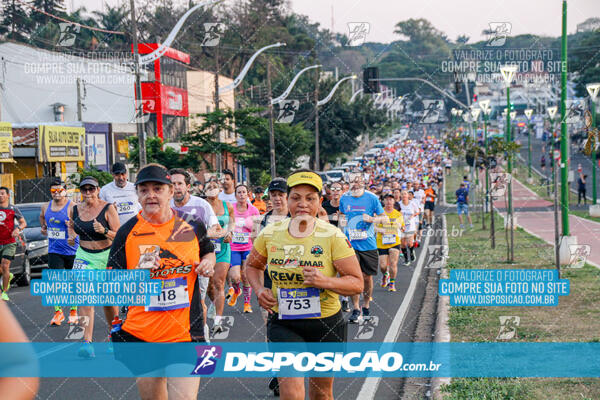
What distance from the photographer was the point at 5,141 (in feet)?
93.9

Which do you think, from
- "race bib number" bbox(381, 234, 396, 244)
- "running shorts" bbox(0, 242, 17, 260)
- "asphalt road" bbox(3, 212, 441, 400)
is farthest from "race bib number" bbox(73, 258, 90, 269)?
"race bib number" bbox(381, 234, 396, 244)

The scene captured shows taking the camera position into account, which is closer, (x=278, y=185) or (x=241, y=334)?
(x=278, y=185)

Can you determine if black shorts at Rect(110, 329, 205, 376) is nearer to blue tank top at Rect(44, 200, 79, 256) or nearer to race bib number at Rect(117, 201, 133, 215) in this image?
blue tank top at Rect(44, 200, 79, 256)

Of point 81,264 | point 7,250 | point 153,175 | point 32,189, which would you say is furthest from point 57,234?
point 32,189

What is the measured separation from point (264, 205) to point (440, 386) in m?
8.16

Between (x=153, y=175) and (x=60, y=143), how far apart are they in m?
28.3

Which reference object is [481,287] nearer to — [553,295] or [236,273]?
[553,295]

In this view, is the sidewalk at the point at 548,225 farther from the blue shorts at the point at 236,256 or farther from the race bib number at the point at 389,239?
the blue shorts at the point at 236,256

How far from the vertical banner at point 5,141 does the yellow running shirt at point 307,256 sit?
24911 mm

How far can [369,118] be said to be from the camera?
5506 centimetres

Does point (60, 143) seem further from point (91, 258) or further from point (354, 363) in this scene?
point (354, 363)

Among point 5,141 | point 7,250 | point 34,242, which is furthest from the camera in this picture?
point 5,141

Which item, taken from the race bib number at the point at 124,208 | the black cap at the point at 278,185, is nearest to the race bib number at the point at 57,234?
the race bib number at the point at 124,208

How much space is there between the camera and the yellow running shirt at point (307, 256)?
546cm
